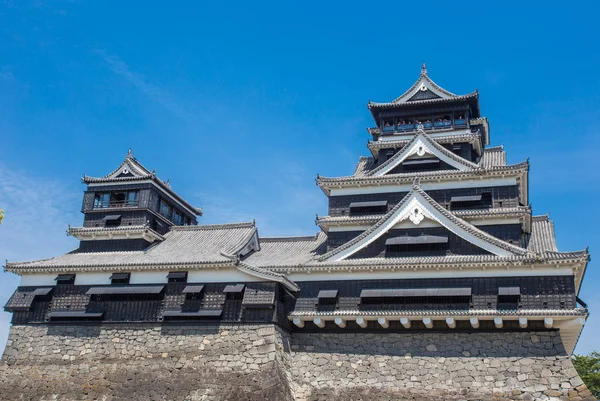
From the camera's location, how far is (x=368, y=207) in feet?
100

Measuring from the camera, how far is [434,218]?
2691 cm

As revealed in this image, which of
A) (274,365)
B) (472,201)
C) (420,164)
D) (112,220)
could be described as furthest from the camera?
(112,220)

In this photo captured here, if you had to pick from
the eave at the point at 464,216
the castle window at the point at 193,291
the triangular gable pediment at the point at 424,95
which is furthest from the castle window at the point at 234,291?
the triangular gable pediment at the point at 424,95

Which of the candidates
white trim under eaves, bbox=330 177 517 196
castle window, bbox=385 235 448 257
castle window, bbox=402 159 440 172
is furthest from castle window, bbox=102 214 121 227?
castle window, bbox=402 159 440 172

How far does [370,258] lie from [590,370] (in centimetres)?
2566

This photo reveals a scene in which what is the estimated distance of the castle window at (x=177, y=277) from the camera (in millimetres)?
28219

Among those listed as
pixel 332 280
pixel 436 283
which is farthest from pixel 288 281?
pixel 436 283

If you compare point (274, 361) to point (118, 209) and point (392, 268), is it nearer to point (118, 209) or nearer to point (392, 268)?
point (392, 268)

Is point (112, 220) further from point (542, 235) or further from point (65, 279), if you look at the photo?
point (542, 235)

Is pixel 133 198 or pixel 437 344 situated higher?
pixel 133 198

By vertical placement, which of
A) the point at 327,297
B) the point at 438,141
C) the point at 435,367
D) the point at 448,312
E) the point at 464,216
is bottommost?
the point at 435,367

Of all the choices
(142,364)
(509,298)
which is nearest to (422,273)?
(509,298)

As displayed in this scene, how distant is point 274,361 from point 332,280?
4.61 metres

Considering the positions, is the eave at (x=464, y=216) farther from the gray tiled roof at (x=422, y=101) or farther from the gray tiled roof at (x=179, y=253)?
the gray tiled roof at (x=422, y=101)
